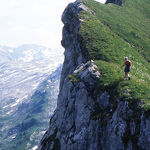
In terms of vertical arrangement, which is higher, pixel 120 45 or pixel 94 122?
pixel 120 45

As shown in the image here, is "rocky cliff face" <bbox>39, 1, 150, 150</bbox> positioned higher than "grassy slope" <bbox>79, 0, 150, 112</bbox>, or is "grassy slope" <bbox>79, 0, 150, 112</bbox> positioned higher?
"grassy slope" <bbox>79, 0, 150, 112</bbox>

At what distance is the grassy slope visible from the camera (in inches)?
826

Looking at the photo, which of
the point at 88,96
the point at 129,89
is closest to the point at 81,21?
the point at 88,96

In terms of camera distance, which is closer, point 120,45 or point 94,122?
point 94,122

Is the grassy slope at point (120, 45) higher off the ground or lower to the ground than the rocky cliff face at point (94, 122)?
higher

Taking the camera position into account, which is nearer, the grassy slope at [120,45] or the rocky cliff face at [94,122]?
the rocky cliff face at [94,122]

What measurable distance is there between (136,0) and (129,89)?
72.9 meters

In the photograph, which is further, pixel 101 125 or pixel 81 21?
pixel 81 21

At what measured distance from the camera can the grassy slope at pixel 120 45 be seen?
826 inches

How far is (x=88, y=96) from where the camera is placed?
25469mm

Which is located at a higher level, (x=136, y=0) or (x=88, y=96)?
(x=136, y=0)

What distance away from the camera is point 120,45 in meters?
38.2

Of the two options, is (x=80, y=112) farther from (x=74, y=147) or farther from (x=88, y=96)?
(x=74, y=147)

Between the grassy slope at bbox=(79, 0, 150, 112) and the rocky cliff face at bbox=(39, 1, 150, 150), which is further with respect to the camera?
the grassy slope at bbox=(79, 0, 150, 112)
